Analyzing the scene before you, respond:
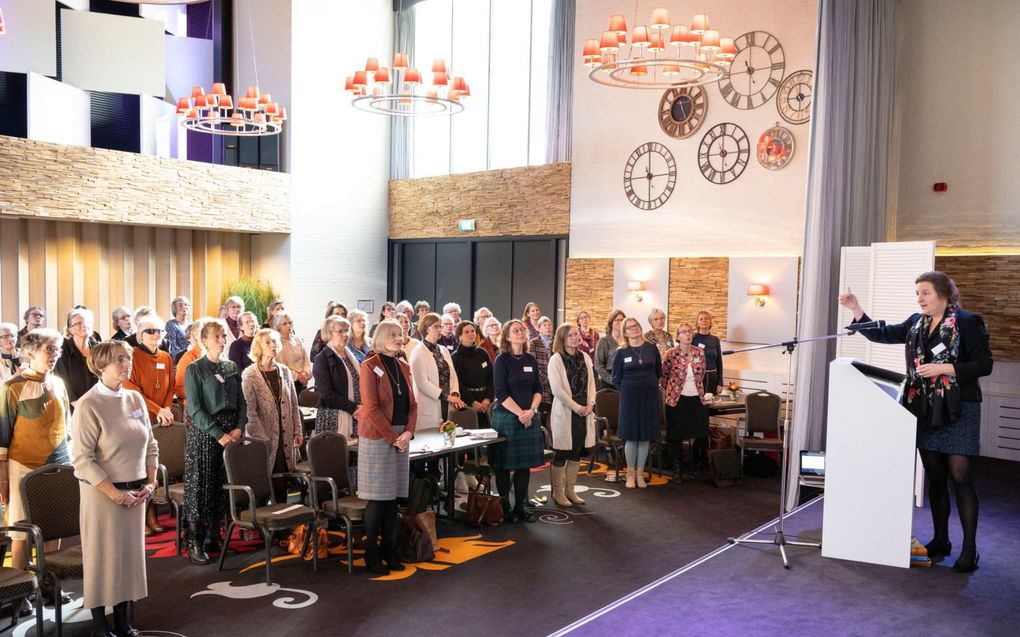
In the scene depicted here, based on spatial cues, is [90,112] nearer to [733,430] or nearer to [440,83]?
[440,83]

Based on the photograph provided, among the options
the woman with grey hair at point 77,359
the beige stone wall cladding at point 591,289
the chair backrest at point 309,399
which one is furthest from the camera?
the beige stone wall cladding at point 591,289

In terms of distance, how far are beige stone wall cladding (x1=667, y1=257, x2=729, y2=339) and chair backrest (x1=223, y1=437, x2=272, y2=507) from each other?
23.3 feet

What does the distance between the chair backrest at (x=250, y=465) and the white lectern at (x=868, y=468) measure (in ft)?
12.1

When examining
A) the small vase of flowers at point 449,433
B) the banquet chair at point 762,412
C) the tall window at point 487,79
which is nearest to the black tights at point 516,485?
the small vase of flowers at point 449,433

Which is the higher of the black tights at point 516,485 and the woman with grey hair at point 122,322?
the woman with grey hair at point 122,322

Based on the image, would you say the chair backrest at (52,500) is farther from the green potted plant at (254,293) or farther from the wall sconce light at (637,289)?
the green potted plant at (254,293)

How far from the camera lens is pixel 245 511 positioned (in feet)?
18.5

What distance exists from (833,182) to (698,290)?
416cm

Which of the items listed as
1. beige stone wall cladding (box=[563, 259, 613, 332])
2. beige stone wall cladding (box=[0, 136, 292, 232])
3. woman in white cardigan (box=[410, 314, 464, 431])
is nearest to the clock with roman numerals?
beige stone wall cladding (box=[563, 259, 613, 332])

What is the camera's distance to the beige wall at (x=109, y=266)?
12.1 m

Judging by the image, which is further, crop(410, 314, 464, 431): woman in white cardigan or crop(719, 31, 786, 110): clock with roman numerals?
crop(719, 31, 786, 110): clock with roman numerals

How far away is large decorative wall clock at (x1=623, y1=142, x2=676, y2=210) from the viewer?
1225 centimetres

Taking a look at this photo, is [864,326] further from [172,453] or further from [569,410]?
[172,453]

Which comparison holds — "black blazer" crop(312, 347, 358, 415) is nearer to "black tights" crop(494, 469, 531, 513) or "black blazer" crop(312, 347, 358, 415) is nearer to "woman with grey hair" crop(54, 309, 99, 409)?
"black tights" crop(494, 469, 531, 513)
